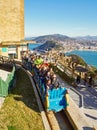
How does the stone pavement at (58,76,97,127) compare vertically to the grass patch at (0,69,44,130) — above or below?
below

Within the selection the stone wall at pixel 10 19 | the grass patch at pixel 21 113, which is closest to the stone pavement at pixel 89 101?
the grass patch at pixel 21 113

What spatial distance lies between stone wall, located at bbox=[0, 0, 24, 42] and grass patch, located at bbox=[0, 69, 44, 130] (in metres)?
31.6

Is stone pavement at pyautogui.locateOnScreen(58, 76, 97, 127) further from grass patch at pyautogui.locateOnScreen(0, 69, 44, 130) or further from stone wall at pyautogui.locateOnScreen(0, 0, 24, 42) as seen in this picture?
stone wall at pyautogui.locateOnScreen(0, 0, 24, 42)

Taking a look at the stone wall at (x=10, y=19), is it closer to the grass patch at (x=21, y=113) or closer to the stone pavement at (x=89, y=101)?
the stone pavement at (x=89, y=101)

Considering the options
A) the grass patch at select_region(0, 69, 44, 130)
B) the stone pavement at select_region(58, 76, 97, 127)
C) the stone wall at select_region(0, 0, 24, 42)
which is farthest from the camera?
the stone wall at select_region(0, 0, 24, 42)

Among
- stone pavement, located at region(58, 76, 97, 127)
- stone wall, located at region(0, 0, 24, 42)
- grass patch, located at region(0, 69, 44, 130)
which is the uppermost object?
stone wall, located at region(0, 0, 24, 42)

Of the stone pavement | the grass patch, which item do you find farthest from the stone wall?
the grass patch

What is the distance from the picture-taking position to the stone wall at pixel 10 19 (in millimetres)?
48750

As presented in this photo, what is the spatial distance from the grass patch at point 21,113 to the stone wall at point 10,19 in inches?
1244

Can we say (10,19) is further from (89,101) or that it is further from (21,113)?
(21,113)

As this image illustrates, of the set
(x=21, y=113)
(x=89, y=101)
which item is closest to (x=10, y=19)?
(x=89, y=101)

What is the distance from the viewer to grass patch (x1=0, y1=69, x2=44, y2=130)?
13038mm

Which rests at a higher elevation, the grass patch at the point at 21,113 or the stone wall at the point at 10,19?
the stone wall at the point at 10,19

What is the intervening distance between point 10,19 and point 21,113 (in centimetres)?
3690
